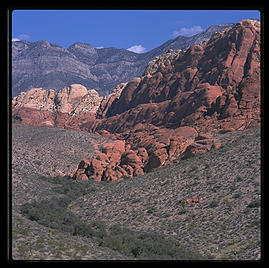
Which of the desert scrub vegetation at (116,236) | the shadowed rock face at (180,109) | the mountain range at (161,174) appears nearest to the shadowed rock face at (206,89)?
the shadowed rock face at (180,109)

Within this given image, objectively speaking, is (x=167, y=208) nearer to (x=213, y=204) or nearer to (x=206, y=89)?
(x=213, y=204)

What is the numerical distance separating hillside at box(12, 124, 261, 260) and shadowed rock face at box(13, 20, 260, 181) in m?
3.59

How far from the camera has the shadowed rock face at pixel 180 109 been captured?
139 feet

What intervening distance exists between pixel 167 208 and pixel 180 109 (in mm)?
34809

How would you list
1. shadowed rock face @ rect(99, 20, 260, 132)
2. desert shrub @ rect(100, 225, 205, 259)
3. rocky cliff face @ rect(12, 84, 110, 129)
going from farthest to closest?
rocky cliff face @ rect(12, 84, 110, 129) < shadowed rock face @ rect(99, 20, 260, 132) < desert shrub @ rect(100, 225, 205, 259)

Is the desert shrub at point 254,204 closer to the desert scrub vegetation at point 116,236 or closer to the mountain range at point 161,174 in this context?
the mountain range at point 161,174

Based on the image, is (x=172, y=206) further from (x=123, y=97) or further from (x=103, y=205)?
(x=123, y=97)

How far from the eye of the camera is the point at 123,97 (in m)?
88.8

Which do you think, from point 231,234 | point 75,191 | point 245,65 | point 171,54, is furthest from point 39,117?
point 231,234

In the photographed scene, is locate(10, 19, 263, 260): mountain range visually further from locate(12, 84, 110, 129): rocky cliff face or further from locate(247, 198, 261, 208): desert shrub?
locate(12, 84, 110, 129): rocky cliff face

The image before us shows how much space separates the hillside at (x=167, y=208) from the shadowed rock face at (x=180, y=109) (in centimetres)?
359

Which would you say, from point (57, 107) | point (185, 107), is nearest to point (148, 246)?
point (185, 107)

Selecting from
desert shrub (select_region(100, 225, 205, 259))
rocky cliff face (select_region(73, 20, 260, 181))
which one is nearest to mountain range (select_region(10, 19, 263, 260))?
desert shrub (select_region(100, 225, 205, 259))

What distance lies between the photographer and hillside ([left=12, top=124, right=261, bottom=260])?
57.9 ft
